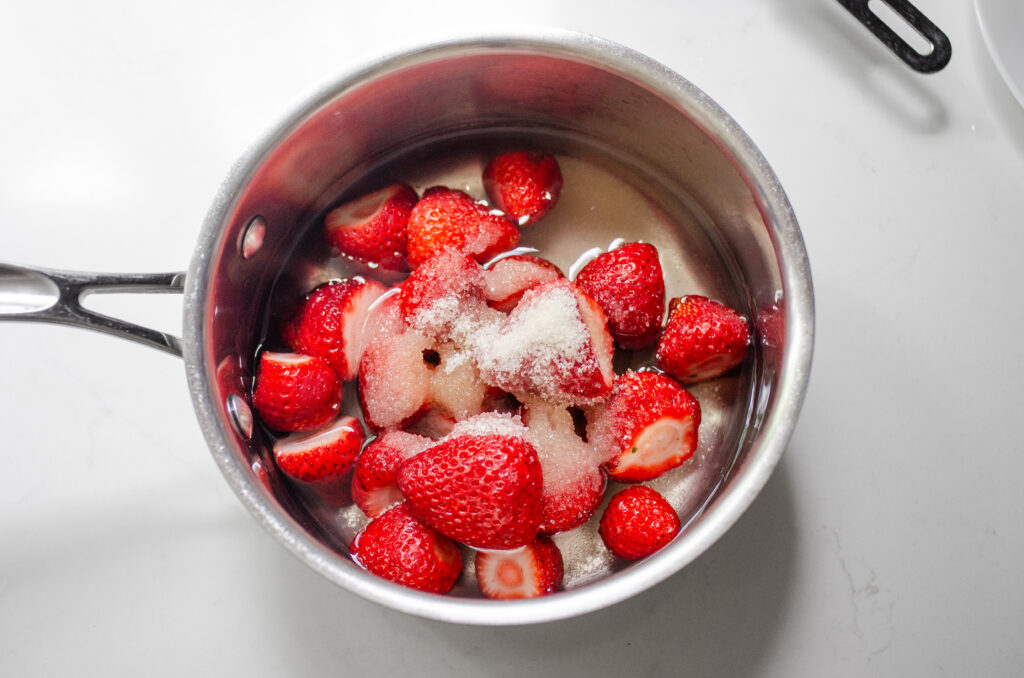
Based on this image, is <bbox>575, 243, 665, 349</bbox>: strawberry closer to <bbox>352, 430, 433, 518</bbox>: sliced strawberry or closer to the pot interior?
the pot interior

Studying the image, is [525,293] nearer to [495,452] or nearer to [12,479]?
[495,452]

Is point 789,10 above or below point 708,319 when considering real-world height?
above

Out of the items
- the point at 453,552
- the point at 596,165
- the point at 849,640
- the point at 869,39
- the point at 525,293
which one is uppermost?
the point at 869,39

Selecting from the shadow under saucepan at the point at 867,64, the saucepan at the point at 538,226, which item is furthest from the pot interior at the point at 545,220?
the shadow under saucepan at the point at 867,64

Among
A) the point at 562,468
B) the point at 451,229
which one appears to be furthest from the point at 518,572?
the point at 451,229

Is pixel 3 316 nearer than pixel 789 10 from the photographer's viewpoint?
Yes

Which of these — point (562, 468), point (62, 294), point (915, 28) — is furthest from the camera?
point (915, 28)

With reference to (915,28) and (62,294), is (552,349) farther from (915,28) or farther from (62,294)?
(915,28)

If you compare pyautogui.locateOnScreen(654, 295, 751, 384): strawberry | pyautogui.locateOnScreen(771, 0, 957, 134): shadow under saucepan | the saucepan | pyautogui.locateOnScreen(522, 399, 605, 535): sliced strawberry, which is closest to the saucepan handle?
the saucepan

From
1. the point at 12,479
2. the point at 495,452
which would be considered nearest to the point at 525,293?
the point at 495,452
